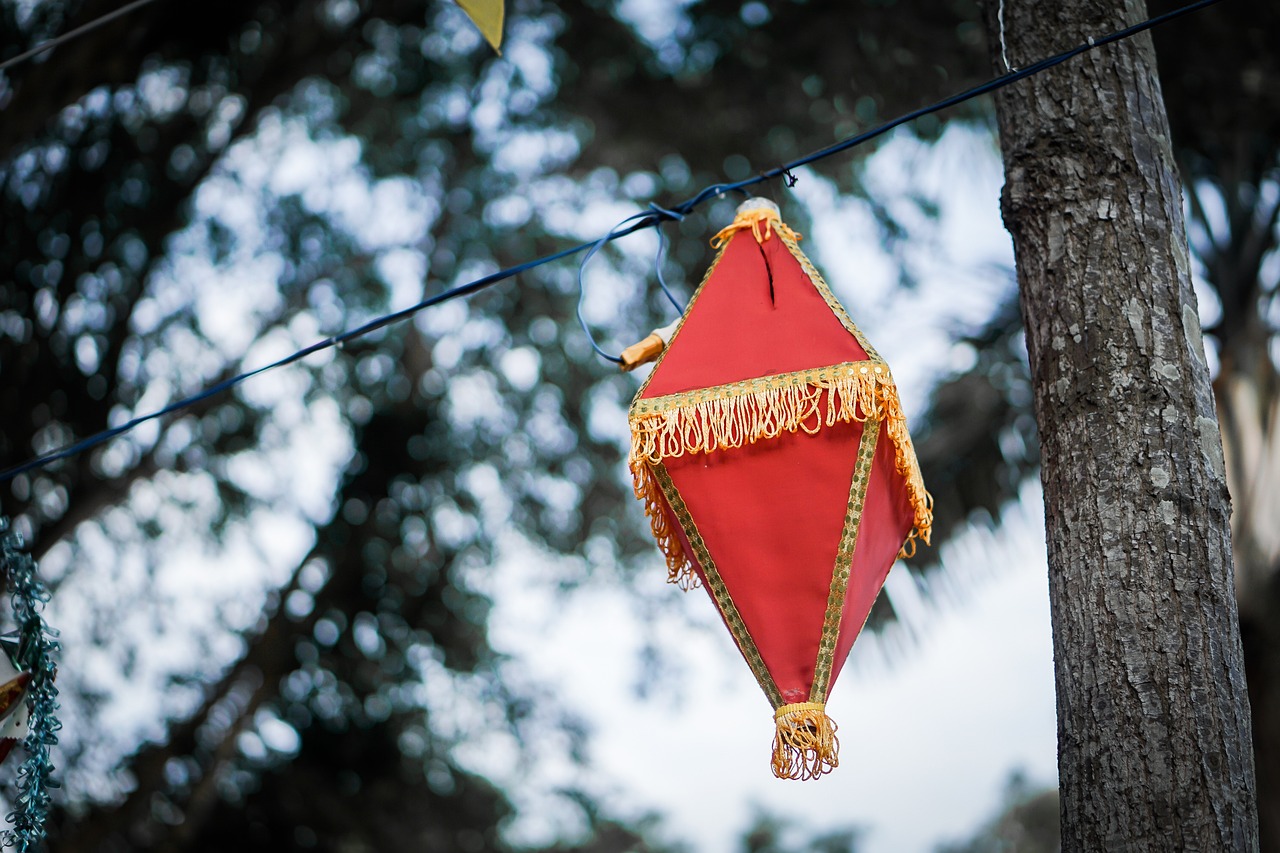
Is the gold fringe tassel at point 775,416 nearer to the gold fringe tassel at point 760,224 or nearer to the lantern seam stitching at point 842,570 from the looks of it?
the lantern seam stitching at point 842,570

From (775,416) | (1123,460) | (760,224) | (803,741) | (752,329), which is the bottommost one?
(803,741)

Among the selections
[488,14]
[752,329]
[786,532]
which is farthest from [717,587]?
[488,14]

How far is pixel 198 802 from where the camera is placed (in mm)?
6457

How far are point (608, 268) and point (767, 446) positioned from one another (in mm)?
5690

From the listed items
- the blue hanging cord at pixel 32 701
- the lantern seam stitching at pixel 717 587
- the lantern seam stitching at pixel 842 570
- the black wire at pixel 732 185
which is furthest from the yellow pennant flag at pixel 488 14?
the blue hanging cord at pixel 32 701

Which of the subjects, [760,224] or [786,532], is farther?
[760,224]

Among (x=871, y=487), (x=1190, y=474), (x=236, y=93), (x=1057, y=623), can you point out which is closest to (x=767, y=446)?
(x=871, y=487)

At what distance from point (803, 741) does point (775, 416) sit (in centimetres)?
55

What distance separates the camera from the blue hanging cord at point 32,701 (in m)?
2.50

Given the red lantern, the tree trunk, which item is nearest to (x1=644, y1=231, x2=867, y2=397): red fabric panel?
the red lantern

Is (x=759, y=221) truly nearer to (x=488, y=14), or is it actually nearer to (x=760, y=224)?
(x=760, y=224)

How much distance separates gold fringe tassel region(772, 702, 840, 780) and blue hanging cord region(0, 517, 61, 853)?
1548 mm

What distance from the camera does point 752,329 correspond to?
7.29ft

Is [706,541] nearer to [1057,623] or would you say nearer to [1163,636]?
[1057,623]
